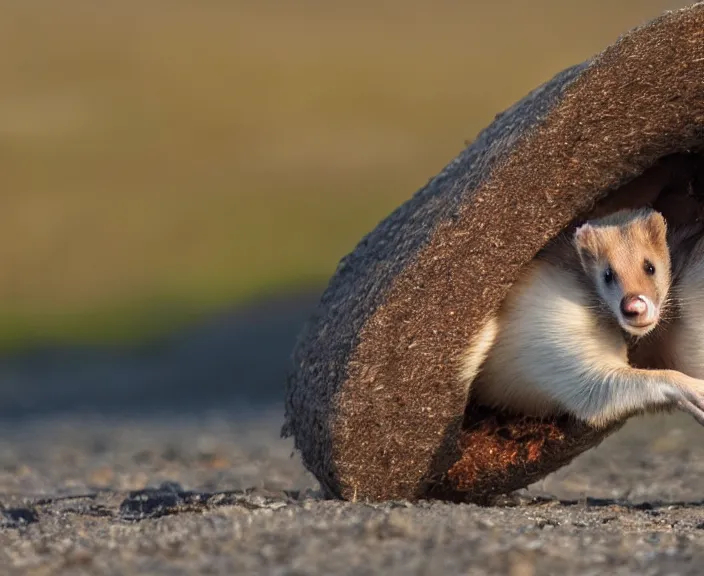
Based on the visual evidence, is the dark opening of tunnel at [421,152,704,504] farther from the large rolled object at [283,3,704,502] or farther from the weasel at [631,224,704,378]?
the large rolled object at [283,3,704,502]

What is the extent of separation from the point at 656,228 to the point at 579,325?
2.56 ft

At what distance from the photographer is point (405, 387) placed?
24.5 ft

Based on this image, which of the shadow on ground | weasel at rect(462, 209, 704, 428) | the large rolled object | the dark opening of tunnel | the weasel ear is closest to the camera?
the large rolled object

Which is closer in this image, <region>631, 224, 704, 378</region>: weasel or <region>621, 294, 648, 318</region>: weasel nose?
<region>621, 294, 648, 318</region>: weasel nose

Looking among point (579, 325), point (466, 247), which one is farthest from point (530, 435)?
point (466, 247)

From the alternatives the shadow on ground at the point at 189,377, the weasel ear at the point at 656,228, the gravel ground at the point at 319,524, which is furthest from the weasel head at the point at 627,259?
the shadow on ground at the point at 189,377

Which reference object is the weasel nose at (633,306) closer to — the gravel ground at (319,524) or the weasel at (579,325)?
the weasel at (579,325)

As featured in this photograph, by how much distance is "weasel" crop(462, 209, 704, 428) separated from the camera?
25.1 ft

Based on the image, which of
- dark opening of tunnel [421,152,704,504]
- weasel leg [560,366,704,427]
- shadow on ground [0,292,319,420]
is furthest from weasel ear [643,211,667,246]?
shadow on ground [0,292,319,420]

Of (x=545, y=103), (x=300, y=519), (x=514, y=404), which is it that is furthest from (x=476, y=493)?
(x=545, y=103)

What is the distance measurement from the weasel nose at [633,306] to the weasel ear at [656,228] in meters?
0.52

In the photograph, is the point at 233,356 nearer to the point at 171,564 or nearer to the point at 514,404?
the point at 514,404

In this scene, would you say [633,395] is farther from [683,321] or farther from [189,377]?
[189,377]

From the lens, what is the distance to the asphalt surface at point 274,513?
5.77m
